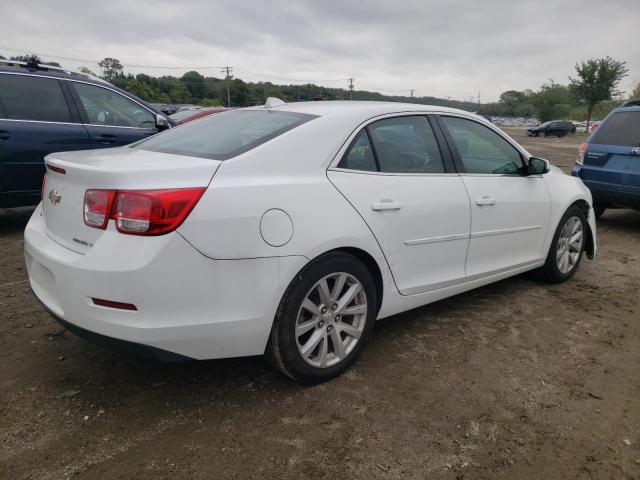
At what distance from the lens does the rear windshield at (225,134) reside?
2666 mm

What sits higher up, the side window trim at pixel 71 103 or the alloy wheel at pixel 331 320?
the side window trim at pixel 71 103

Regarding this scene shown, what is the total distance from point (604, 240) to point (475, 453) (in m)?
5.15

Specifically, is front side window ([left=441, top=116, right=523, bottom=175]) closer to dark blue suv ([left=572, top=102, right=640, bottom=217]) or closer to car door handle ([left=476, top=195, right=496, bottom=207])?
car door handle ([left=476, top=195, right=496, bottom=207])

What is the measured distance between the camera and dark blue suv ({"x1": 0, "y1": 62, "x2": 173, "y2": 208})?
5348mm

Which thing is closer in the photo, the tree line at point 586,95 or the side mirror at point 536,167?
the side mirror at point 536,167

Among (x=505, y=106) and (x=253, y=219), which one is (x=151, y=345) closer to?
(x=253, y=219)

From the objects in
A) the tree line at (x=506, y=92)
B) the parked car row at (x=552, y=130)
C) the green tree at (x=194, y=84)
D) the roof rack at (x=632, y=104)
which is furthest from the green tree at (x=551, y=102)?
the roof rack at (x=632, y=104)

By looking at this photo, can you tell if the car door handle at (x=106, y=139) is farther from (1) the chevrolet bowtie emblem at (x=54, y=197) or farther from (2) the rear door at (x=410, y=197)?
(2) the rear door at (x=410, y=197)

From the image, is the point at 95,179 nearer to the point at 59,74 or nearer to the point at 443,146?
the point at 443,146

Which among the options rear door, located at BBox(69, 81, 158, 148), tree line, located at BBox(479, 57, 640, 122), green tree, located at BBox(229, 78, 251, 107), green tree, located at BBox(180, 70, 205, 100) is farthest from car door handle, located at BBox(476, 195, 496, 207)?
green tree, located at BBox(180, 70, 205, 100)

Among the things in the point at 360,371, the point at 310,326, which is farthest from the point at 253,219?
the point at 360,371

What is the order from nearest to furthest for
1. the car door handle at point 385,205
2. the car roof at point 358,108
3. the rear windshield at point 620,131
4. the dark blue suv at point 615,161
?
the car door handle at point 385,205, the car roof at point 358,108, the dark blue suv at point 615,161, the rear windshield at point 620,131

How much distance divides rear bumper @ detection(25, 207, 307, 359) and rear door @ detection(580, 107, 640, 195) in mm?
5628

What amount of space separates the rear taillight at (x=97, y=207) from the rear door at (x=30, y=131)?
12.1 ft
